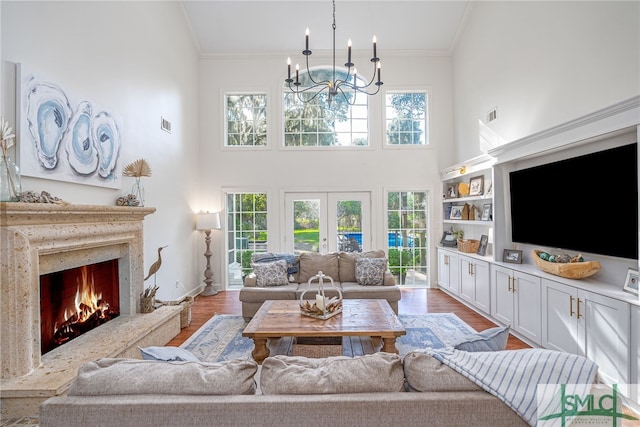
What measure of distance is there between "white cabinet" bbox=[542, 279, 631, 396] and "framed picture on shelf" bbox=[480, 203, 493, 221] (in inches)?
66.9

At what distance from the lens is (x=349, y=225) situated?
6426 mm

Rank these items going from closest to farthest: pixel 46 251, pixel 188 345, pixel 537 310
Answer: pixel 46 251
pixel 537 310
pixel 188 345

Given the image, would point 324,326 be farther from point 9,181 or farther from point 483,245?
point 483,245

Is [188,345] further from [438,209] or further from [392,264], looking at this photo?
[438,209]

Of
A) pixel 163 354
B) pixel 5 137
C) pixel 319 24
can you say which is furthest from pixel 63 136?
pixel 319 24

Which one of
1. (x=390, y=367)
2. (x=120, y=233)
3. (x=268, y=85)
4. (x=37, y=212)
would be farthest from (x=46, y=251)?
(x=268, y=85)

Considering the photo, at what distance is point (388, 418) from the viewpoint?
1202 millimetres

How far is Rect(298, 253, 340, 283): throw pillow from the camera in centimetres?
479

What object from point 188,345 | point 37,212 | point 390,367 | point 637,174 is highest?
point 637,174

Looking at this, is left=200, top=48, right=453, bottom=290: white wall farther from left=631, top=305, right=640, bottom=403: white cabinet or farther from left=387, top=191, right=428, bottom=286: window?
left=631, top=305, right=640, bottom=403: white cabinet

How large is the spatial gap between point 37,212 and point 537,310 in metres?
4.43

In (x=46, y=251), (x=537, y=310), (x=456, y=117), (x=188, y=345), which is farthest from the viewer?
(x=456, y=117)

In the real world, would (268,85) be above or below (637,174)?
above

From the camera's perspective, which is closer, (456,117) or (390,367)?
(390,367)
